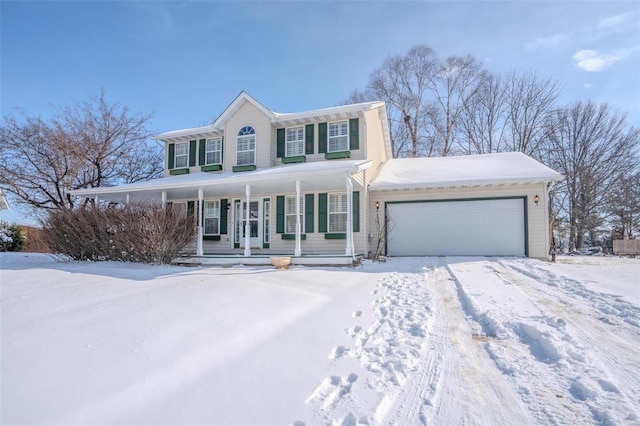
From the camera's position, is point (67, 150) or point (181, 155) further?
point (67, 150)

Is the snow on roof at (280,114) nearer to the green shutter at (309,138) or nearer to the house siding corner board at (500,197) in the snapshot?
the green shutter at (309,138)

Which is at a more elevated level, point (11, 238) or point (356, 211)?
point (356, 211)

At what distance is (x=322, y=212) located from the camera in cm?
1126

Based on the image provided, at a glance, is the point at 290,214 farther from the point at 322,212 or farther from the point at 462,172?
the point at 462,172

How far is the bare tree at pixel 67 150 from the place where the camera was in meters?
15.4

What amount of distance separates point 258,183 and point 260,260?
2.48m

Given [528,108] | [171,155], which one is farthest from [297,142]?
[528,108]

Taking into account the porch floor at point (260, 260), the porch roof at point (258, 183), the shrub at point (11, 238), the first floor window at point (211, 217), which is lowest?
the porch floor at point (260, 260)

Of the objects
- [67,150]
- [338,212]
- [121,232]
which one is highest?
[67,150]

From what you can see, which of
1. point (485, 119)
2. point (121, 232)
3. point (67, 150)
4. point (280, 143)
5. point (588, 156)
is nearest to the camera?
point (121, 232)

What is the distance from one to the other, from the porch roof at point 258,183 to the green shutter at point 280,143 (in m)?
1.19

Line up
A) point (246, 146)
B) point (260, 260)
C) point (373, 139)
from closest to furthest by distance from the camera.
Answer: point (260, 260) → point (246, 146) → point (373, 139)

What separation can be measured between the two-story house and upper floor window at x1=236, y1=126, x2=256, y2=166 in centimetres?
5

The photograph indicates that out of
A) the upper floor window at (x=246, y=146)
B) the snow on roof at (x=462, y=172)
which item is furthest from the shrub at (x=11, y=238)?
the snow on roof at (x=462, y=172)
